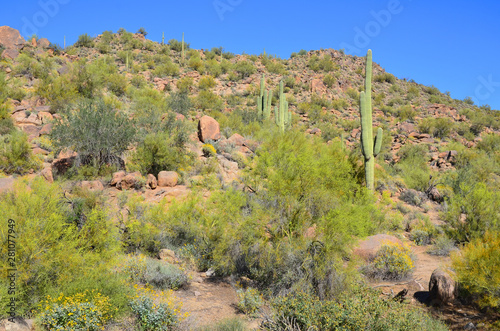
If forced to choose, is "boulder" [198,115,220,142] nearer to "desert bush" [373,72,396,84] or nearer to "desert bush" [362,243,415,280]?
"desert bush" [362,243,415,280]

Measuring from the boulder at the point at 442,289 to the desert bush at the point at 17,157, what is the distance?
13287 millimetres

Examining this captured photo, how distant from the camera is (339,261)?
→ 704 cm

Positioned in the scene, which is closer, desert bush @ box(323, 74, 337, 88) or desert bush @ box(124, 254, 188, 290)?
desert bush @ box(124, 254, 188, 290)

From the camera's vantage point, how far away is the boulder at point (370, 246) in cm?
919

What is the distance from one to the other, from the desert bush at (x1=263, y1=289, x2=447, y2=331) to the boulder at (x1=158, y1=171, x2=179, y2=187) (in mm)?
7648

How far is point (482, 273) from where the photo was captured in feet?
19.8

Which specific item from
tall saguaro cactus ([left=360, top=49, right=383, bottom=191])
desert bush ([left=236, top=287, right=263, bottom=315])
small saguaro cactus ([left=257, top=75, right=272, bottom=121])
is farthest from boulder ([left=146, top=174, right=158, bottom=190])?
small saguaro cactus ([left=257, top=75, right=272, bottom=121])

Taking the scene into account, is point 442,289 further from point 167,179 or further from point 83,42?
point 83,42

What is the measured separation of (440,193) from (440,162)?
6.74 meters

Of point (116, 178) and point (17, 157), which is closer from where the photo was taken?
point (17, 157)

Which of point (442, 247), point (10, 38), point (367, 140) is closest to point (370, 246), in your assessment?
point (442, 247)

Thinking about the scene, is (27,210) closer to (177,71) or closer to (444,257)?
(444,257)

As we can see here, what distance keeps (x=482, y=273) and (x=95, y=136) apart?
12844 mm

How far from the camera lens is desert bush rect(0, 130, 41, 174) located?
11.7m
